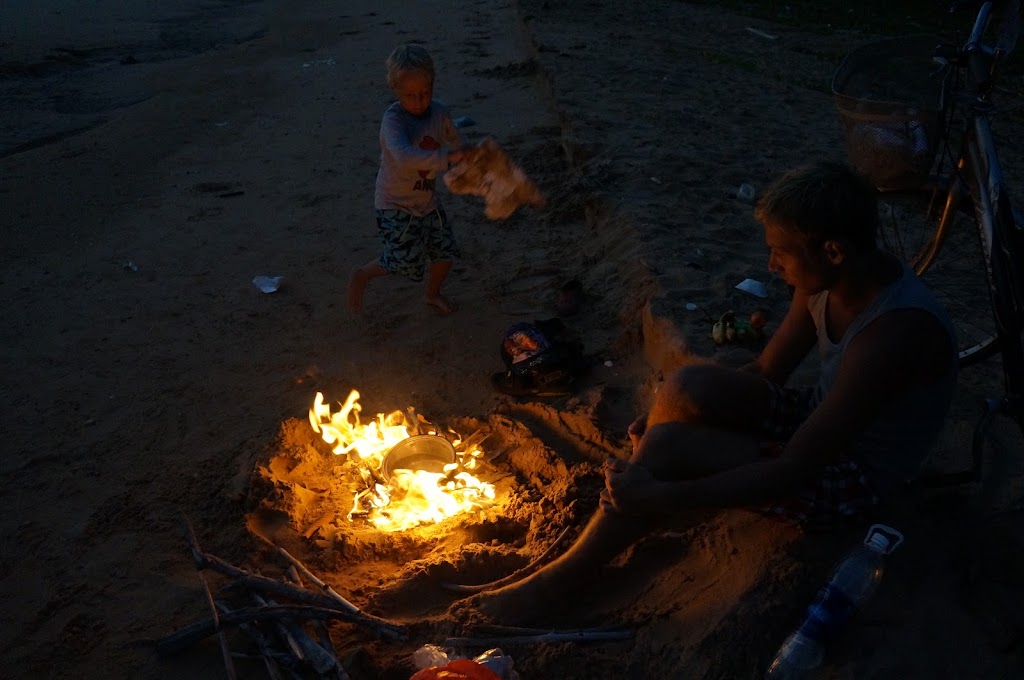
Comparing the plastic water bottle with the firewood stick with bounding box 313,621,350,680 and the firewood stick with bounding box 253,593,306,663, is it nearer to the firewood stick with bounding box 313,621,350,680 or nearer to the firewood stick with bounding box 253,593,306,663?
the firewood stick with bounding box 313,621,350,680

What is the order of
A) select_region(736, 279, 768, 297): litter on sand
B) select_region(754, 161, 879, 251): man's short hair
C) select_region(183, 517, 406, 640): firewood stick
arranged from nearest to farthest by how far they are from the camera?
1. select_region(754, 161, 879, 251): man's short hair
2. select_region(183, 517, 406, 640): firewood stick
3. select_region(736, 279, 768, 297): litter on sand

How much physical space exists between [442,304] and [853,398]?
3.34 m

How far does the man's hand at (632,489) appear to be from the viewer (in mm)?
2234

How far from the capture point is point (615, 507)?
7.59ft

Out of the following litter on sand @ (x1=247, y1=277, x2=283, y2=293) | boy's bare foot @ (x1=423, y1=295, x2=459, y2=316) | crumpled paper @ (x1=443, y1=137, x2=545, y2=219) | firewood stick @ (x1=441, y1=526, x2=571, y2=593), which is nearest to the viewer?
firewood stick @ (x1=441, y1=526, x2=571, y2=593)

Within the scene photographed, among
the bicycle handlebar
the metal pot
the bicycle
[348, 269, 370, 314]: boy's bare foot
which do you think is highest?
the bicycle handlebar

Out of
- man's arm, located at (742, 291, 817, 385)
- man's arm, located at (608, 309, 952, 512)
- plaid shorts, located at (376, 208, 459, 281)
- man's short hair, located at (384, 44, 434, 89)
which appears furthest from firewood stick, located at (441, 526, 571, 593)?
man's short hair, located at (384, 44, 434, 89)

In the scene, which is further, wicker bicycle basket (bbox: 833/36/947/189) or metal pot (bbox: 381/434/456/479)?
metal pot (bbox: 381/434/456/479)

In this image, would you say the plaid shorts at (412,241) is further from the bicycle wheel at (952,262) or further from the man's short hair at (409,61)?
the bicycle wheel at (952,262)

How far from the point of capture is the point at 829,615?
7.00 ft

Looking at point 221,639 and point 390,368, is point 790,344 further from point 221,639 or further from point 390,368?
point 390,368

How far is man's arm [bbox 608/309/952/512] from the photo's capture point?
6.70 feet

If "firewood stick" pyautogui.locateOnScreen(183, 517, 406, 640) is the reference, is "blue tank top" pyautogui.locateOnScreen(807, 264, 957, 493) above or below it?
above

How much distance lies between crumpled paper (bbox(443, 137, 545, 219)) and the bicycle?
167cm
